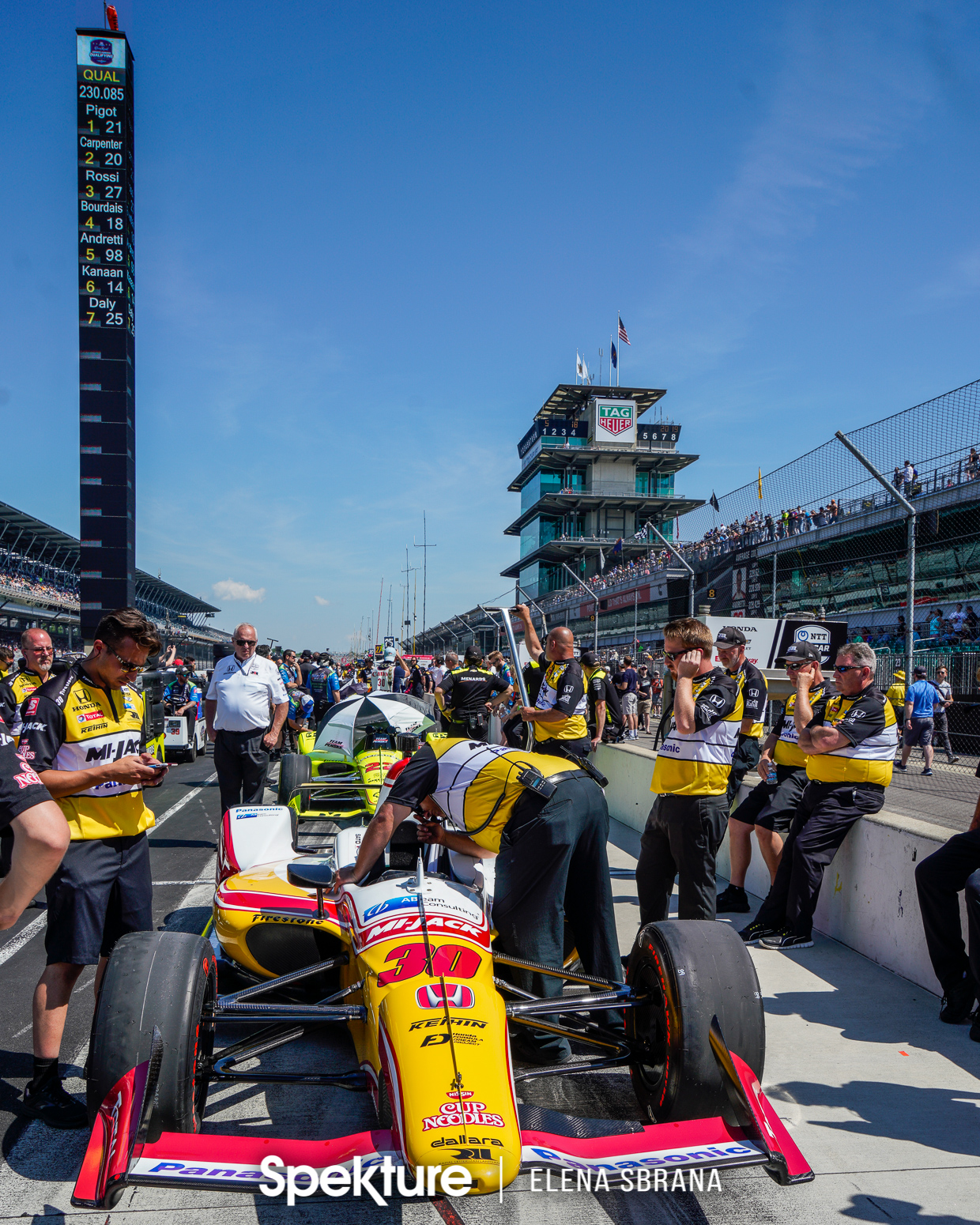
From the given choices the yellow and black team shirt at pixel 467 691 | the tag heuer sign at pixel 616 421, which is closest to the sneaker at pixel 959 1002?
the yellow and black team shirt at pixel 467 691

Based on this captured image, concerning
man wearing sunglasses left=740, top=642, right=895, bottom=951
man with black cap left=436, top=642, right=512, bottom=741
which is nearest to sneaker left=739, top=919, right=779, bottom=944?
man wearing sunglasses left=740, top=642, right=895, bottom=951

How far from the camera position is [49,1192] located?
8.57 feet

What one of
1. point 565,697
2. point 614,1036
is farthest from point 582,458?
point 614,1036

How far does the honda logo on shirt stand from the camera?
8.34 ft

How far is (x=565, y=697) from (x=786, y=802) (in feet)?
7.18

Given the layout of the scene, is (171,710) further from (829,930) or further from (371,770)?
(829,930)

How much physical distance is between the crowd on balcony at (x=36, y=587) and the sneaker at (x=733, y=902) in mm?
39967

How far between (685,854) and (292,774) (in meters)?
4.61

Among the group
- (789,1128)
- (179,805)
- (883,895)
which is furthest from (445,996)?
(179,805)

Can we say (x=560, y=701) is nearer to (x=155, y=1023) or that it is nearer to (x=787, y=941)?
(x=787, y=941)

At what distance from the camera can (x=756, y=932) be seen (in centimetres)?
508

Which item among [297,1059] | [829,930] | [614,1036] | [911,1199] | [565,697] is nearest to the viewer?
[911,1199]

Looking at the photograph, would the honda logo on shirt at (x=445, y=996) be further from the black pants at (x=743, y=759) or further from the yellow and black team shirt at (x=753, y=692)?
the black pants at (x=743, y=759)

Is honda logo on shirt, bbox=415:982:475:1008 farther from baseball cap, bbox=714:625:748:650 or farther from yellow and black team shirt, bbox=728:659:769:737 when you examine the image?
yellow and black team shirt, bbox=728:659:769:737
